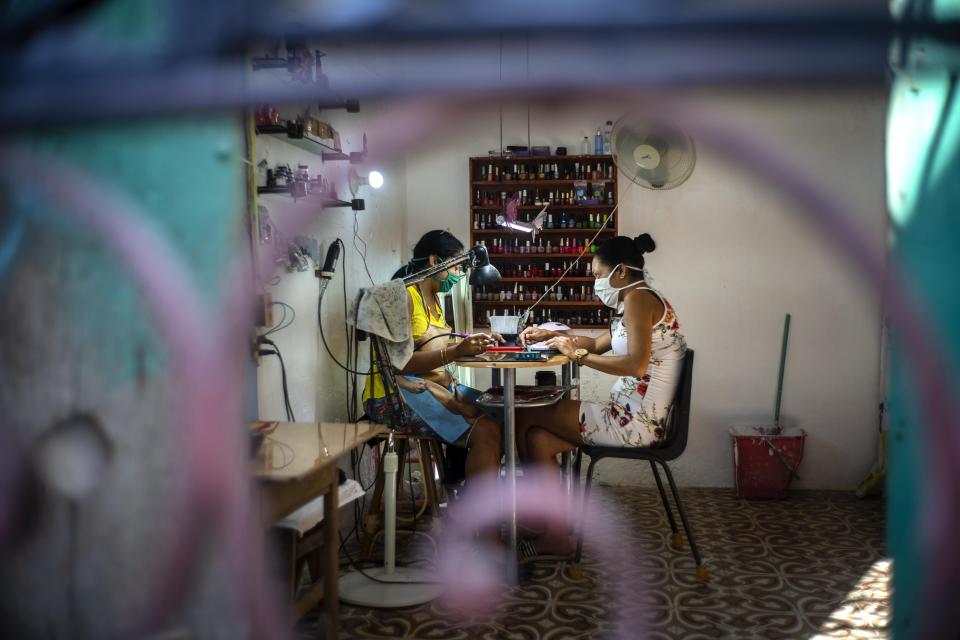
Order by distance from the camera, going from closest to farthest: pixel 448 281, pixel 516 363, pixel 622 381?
pixel 516 363 < pixel 622 381 < pixel 448 281

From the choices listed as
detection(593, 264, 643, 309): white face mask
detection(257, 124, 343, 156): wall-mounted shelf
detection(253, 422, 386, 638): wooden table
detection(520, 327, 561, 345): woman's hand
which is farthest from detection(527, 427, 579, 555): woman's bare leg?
detection(257, 124, 343, 156): wall-mounted shelf

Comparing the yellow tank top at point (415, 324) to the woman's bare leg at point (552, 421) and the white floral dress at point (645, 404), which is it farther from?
the white floral dress at point (645, 404)

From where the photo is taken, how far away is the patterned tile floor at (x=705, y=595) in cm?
246

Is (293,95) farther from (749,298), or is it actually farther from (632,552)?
(749,298)

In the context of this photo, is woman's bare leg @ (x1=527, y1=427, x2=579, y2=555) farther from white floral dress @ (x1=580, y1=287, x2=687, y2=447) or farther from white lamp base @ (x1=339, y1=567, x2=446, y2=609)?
white lamp base @ (x1=339, y1=567, x2=446, y2=609)

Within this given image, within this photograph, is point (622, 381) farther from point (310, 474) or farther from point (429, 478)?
point (310, 474)

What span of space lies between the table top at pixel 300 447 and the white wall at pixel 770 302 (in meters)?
2.92

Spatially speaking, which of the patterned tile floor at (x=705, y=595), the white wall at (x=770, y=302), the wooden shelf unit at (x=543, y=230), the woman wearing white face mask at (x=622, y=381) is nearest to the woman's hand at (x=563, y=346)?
the woman wearing white face mask at (x=622, y=381)

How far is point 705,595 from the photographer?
9.07 ft

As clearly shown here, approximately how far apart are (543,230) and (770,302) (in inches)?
61.7

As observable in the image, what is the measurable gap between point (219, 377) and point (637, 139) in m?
3.59

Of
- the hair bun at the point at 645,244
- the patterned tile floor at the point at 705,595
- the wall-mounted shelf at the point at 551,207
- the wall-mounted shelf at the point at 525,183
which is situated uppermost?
the wall-mounted shelf at the point at 525,183

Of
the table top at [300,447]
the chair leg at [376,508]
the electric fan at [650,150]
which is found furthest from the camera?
the electric fan at [650,150]

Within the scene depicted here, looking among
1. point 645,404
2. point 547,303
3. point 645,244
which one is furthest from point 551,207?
point 645,404
